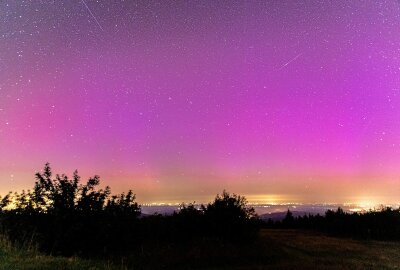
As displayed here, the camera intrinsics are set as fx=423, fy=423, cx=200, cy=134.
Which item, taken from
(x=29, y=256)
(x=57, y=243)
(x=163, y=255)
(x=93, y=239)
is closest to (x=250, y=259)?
(x=163, y=255)

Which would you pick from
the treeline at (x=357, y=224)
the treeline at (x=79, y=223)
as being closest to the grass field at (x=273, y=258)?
the treeline at (x=79, y=223)

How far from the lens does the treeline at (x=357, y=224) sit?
1513 inches

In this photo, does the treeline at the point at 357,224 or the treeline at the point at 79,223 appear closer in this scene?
the treeline at the point at 79,223

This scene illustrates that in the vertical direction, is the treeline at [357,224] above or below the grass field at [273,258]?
above

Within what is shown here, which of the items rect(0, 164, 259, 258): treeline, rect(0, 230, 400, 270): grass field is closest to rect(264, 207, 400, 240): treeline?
rect(0, 230, 400, 270): grass field

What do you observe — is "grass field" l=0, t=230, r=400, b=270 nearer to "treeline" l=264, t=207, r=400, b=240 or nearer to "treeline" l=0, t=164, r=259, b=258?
"treeline" l=0, t=164, r=259, b=258

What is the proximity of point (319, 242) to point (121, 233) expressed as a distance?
48.5ft

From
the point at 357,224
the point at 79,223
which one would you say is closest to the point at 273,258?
the point at 79,223

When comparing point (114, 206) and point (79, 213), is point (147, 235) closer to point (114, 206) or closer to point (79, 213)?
point (114, 206)

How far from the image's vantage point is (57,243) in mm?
17797

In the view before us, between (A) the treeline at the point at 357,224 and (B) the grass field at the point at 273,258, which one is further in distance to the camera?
(A) the treeline at the point at 357,224

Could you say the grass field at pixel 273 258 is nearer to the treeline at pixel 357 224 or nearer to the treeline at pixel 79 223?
the treeline at pixel 79 223

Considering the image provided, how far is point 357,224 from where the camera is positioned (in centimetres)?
4075

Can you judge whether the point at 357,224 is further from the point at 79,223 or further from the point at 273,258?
the point at 79,223
